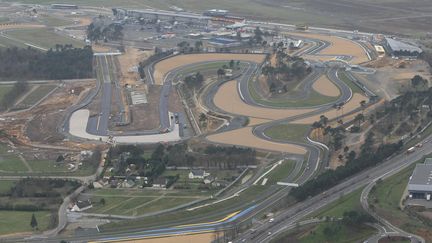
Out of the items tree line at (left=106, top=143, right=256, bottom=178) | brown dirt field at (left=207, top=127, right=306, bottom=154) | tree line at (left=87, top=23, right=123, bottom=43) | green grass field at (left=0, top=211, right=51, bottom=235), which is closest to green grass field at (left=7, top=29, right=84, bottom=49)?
tree line at (left=87, top=23, right=123, bottom=43)

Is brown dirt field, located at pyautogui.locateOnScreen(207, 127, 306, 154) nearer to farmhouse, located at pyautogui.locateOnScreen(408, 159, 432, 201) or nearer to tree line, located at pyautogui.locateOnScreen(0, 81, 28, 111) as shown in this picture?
farmhouse, located at pyautogui.locateOnScreen(408, 159, 432, 201)

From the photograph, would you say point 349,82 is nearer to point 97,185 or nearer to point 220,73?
point 220,73

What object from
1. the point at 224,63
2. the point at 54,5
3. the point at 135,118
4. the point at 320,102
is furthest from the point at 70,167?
the point at 54,5

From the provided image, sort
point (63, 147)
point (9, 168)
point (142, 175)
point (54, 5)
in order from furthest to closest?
point (54, 5) → point (63, 147) → point (9, 168) → point (142, 175)

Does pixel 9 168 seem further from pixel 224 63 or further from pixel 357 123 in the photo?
pixel 224 63

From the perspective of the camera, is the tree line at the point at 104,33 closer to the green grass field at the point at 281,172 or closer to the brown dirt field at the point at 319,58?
the brown dirt field at the point at 319,58

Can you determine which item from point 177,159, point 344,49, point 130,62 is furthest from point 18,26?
point 177,159
